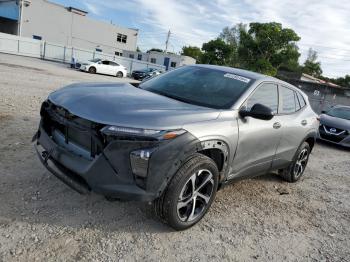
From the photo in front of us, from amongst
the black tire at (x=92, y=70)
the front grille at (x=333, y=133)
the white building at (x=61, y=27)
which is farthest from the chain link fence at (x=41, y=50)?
the front grille at (x=333, y=133)

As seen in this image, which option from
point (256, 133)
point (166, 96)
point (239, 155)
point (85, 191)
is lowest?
point (85, 191)

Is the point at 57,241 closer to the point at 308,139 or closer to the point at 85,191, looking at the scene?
the point at 85,191

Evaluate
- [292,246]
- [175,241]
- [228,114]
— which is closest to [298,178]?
[292,246]

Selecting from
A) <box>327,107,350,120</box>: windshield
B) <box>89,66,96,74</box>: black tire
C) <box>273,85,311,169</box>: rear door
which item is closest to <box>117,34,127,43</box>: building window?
<box>89,66,96,74</box>: black tire

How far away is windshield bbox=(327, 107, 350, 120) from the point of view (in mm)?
11180

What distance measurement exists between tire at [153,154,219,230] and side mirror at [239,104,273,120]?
2.32 ft

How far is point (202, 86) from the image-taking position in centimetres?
427

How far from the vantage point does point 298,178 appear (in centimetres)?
584

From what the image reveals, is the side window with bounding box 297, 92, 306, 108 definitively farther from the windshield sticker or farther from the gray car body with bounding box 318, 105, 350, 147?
the gray car body with bounding box 318, 105, 350, 147

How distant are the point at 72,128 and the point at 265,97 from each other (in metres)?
2.49

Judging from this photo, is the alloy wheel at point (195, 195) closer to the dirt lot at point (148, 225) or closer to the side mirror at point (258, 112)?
the dirt lot at point (148, 225)

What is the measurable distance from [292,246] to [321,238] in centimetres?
54

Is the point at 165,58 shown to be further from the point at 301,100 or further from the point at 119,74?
the point at 301,100

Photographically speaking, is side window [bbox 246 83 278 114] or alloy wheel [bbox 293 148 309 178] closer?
side window [bbox 246 83 278 114]
